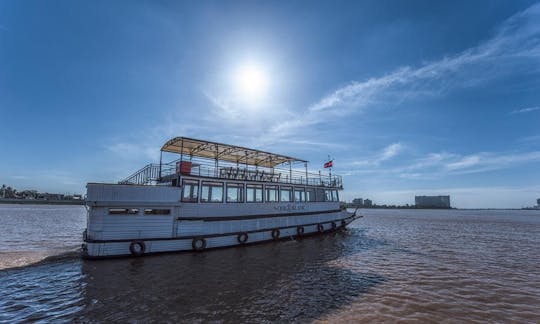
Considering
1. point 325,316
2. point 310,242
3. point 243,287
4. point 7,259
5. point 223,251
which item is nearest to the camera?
point 325,316

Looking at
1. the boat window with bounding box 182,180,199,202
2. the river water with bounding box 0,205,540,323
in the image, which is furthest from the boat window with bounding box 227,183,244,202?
the river water with bounding box 0,205,540,323

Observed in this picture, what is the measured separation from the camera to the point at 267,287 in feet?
31.8

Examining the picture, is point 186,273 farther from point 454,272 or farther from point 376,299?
point 454,272

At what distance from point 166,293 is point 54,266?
7714 mm

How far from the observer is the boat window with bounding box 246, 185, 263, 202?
63.1ft

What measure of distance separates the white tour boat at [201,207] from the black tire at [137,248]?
5 centimetres

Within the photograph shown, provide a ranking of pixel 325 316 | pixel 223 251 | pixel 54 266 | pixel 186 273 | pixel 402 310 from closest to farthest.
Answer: pixel 325 316
pixel 402 310
pixel 186 273
pixel 54 266
pixel 223 251

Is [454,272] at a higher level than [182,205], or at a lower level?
lower

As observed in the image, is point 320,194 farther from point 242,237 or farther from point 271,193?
point 242,237

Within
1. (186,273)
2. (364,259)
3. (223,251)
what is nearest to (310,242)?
(364,259)

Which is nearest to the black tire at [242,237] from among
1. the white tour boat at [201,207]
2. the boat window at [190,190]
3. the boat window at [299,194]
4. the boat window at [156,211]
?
the white tour boat at [201,207]

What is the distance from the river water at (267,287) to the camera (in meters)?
7.46

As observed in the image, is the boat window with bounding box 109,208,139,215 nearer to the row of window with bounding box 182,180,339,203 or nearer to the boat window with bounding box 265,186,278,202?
the row of window with bounding box 182,180,339,203

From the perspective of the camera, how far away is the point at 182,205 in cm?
1535
